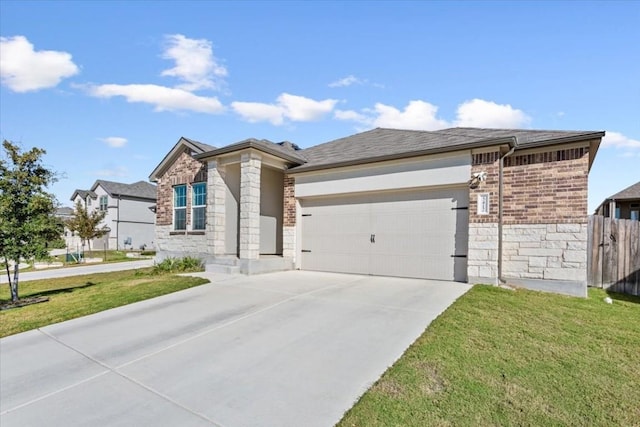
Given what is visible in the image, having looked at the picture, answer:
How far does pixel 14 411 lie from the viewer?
3227mm

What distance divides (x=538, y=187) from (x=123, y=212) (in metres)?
33.8

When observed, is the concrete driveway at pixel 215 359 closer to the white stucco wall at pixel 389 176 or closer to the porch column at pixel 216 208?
the white stucco wall at pixel 389 176

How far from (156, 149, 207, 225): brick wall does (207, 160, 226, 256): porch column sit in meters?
1.54

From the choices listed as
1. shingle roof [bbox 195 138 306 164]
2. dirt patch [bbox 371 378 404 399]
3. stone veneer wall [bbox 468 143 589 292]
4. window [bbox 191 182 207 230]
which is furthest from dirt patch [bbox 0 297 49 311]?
stone veneer wall [bbox 468 143 589 292]

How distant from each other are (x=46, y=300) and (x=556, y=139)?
12.8 meters

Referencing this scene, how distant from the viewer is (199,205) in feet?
41.0

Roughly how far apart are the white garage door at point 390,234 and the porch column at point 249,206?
65.0 inches

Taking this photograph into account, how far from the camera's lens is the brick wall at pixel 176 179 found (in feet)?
41.4

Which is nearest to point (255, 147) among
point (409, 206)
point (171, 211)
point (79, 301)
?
point (409, 206)

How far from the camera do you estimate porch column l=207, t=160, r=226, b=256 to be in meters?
10.8

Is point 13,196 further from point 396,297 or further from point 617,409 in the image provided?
point 617,409

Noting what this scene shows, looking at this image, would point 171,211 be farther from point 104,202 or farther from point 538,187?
point 104,202

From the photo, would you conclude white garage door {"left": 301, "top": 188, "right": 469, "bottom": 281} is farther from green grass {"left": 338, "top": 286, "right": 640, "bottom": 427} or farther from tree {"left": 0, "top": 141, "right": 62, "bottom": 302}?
tree {"left": 0, "top": 141, "right": 62, "bottom": 302}

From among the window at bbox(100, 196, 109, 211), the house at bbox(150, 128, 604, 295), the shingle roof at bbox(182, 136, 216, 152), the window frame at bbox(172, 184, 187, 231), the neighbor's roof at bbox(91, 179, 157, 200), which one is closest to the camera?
the house at bbox(150, 128, 604, 295)
